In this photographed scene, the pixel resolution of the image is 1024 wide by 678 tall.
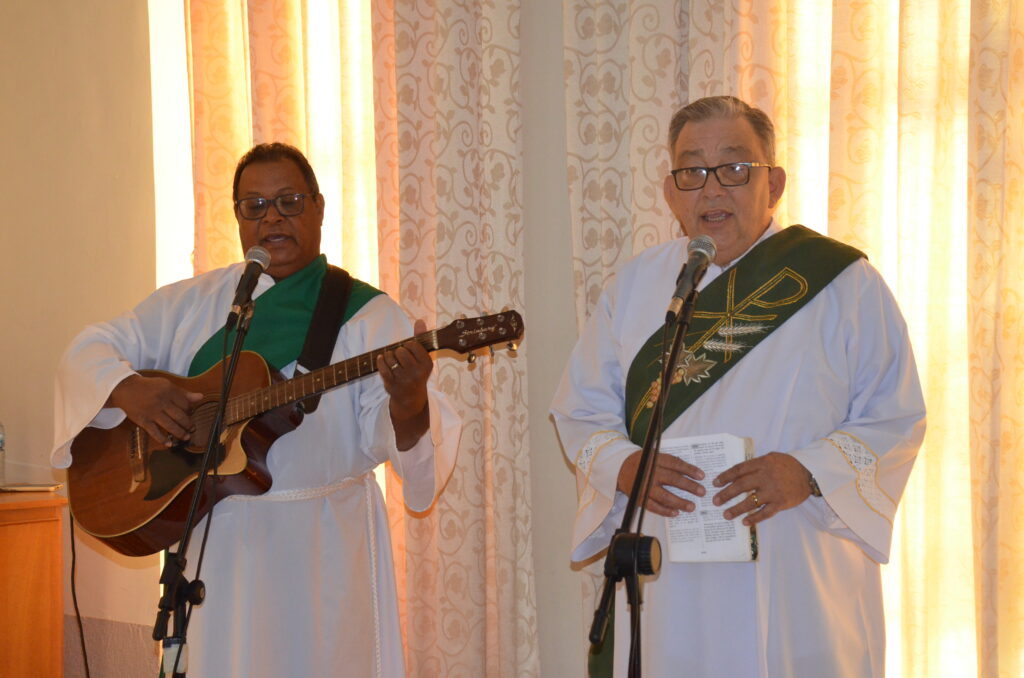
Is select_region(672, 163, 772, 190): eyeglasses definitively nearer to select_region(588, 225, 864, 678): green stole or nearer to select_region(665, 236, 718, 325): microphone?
select_region(588, 225, 864, 678): green stole

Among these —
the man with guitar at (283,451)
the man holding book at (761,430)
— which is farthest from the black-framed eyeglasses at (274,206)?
the man holding book at (761,430)

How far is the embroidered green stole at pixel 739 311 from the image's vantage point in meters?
2.71

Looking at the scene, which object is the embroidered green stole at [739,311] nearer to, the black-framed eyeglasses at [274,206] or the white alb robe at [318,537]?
the white alb robe at [318,537]

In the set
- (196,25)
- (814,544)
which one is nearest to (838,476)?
(814,544)

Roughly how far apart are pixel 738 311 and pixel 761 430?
1.07 feet

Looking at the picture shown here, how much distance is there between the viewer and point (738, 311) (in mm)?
2756

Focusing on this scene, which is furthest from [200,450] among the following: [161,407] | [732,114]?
[732,114]

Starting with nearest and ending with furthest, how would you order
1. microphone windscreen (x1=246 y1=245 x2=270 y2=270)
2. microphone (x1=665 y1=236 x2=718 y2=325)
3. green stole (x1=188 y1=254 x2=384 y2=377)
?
microphone (x1=665 y1=236 x2=718 y2=325) < microphone windscreen (x1=246 y1=245 x2=270 y2=270) < green stole (x1=188 y1=254 x2=384 y2=377)

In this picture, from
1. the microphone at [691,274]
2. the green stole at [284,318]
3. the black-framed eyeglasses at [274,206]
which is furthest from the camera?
the black-framed eyeglasses at [274,206]

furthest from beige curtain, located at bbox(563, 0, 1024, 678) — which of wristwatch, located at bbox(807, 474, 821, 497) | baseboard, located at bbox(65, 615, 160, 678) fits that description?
baseboard, located at bbox(65, 615, 160, 678)

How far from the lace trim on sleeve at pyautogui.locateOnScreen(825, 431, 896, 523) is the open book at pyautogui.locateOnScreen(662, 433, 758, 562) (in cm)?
22

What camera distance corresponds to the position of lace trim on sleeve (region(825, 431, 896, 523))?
8.27 feet

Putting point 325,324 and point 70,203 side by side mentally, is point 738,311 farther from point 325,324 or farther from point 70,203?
point 70,203

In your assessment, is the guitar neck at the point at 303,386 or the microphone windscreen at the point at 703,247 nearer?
the microphone windscreen at the point at 703,247
